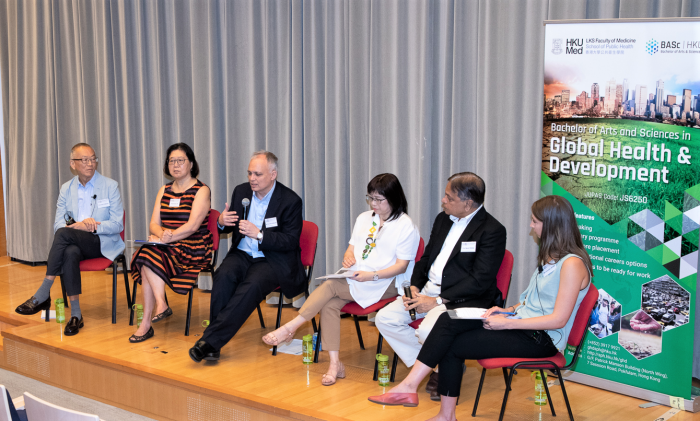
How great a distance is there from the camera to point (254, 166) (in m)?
4.21

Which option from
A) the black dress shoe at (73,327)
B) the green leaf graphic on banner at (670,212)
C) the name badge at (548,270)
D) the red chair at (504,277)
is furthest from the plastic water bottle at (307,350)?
the green leaf graphic on banner at (670,212)

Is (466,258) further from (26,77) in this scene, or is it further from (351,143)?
(26,77)

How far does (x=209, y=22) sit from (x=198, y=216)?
191cm

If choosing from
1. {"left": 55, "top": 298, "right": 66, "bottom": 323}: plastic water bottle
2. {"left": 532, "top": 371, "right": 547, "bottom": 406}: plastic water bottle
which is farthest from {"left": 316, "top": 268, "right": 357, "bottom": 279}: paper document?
{"left": 55, "top": 298, "right": 66, "bottom": 323}: plastic water bottle

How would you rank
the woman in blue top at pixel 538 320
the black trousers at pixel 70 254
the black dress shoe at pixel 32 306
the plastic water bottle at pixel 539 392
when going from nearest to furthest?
the woman in blue top at pixel 538 320
the plastic water bottle at pixel 539 392
the black trousers at pixel 70 254
the black dress shoe at pixel 32 306

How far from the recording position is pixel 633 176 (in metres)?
3.43

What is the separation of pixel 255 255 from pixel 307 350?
73 centimetres

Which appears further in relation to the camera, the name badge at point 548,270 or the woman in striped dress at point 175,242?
the woman in striped dress at point 175,242

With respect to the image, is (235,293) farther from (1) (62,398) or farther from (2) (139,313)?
(1) (62,398)

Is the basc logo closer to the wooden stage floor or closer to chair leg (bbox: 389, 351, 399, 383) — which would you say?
the wooden stage floor

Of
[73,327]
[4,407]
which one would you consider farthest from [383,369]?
[73,327]

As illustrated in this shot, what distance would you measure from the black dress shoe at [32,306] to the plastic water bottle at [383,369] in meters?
2.74

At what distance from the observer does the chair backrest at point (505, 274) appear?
359cm

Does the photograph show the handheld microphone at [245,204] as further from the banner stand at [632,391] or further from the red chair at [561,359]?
the banner stand at [632,391]
